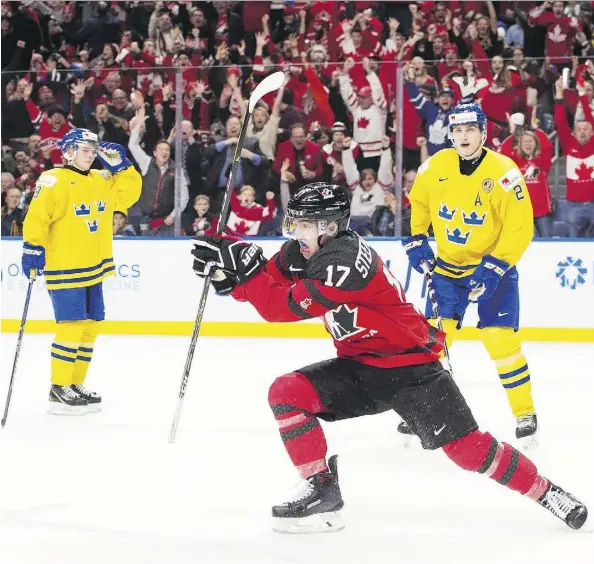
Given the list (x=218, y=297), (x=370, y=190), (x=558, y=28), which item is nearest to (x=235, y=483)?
(x=218, y=297)

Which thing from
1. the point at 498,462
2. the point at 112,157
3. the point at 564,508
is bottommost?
the point at 564,508

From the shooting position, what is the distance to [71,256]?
4191 millimetres

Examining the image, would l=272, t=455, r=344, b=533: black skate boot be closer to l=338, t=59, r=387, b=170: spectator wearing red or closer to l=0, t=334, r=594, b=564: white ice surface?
l=0, t=334, r=594, b=564: white ice surface

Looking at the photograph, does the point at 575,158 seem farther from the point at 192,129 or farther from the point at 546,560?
the point at 546,560

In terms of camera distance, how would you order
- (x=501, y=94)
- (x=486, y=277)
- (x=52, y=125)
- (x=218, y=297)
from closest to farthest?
1. (x=486, y=277)
2. (x=218, y=297)
3. (x=501, y=94)
4. (x=52, y=125)

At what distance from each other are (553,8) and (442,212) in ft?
15.2

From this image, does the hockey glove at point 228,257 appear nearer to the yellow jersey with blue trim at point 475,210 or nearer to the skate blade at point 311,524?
the skate blade at point 311,524

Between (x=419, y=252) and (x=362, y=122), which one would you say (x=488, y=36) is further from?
(x=419, y=252)

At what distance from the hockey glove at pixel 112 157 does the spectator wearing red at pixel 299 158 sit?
2.49 metres

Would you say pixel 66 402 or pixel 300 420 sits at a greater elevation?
pixel 300 420

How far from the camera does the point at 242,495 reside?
113 inches

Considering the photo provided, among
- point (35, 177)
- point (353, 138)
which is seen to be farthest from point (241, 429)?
point (35, 177)

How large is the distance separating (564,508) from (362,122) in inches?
182

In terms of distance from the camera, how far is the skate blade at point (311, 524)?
2471 mm
